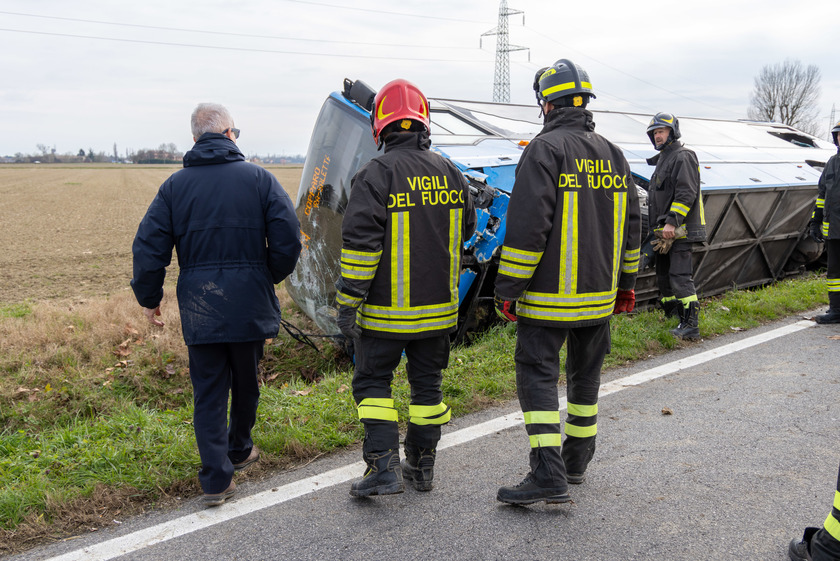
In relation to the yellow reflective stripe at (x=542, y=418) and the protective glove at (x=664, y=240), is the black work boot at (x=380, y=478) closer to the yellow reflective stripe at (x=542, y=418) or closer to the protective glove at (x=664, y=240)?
the yellow reflective stripe at (x=542, y=418)

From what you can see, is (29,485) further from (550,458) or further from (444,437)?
(550,458)

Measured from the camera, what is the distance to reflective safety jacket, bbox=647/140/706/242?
570 centimetres

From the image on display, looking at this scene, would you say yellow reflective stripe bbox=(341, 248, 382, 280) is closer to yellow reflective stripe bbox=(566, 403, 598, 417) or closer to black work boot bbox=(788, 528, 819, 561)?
yellow reflective stripe bbox=(566, 403, 598, 417)

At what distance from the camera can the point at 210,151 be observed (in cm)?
299

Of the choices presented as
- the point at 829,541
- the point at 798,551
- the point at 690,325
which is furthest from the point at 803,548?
the point at 690,325

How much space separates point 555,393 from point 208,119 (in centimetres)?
205

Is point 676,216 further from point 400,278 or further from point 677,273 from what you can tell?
point 400,278

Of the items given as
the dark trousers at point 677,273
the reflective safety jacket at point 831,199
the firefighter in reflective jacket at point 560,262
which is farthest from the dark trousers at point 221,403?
the reflective safety jacket at point 831,199

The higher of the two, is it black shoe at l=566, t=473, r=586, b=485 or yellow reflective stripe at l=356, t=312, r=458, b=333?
yellow reflective stripe at l=356, t=312, r=458, b=333

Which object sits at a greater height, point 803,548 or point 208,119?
point 208,119

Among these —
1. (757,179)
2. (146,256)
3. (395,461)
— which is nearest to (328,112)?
(146,256)

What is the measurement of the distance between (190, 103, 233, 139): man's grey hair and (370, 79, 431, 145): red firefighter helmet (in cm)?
73

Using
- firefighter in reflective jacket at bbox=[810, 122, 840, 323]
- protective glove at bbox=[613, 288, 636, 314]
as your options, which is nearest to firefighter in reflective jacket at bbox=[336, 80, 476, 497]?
protective glove at bbox=[613, 288, 636, 314]

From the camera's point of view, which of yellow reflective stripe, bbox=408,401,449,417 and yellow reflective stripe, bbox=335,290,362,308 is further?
yellow reflective stripe, bbox=408,401,449,417
